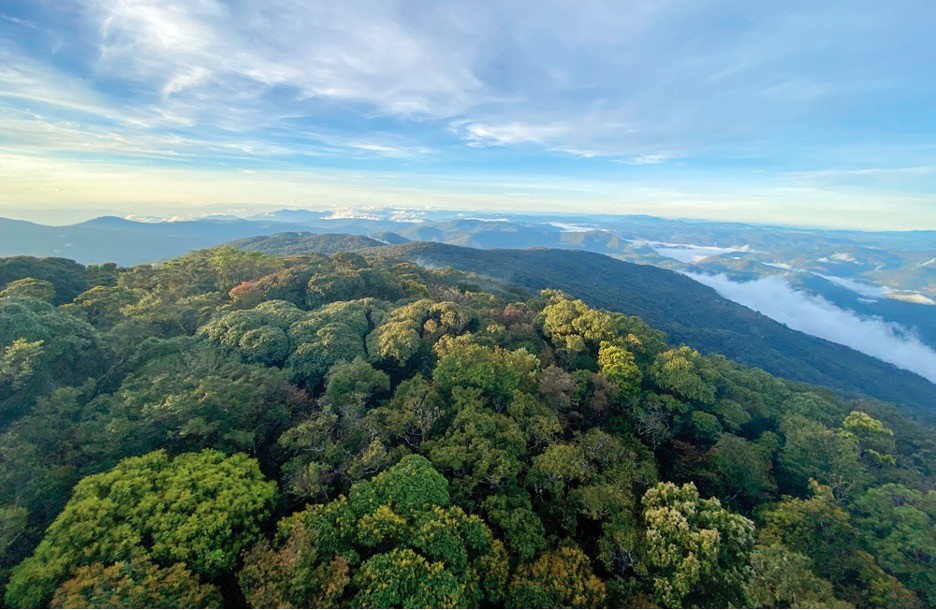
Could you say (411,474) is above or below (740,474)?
above

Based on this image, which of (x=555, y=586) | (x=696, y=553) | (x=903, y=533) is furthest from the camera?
(x=903, y=533)

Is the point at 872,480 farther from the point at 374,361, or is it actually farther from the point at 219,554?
the point at 219,554

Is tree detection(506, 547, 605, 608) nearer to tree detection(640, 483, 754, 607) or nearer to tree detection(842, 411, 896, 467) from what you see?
A: tree detection(640, 483, 754, 607)

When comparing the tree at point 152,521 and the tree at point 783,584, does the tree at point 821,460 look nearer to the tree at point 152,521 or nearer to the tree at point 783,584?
the tree at point 783,584

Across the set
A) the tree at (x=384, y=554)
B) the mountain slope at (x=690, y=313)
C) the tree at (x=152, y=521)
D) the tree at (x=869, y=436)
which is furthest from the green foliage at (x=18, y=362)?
the mountain slope at (x=690, y=313)

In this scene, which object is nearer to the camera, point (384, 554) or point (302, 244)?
point (384, 554)

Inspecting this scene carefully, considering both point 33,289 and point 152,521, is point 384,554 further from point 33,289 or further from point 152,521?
point 33,289

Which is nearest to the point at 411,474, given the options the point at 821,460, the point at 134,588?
the point at 134,588
